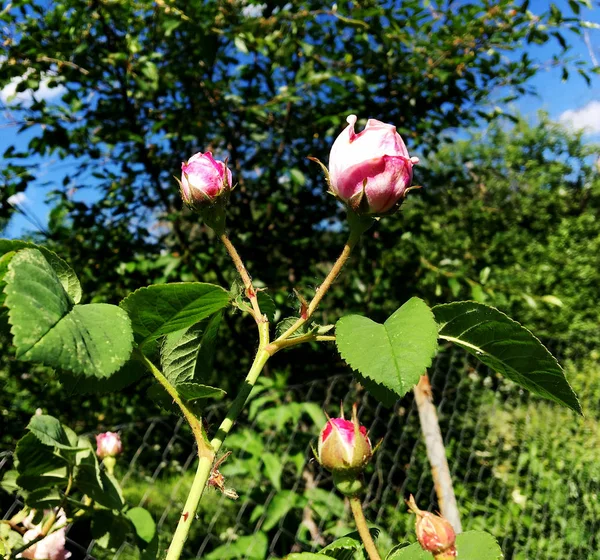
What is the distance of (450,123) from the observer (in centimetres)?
214

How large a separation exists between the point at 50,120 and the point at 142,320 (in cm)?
174

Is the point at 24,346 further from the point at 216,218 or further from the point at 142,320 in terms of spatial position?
the point at 216,218

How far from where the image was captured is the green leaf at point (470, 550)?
0.40 m

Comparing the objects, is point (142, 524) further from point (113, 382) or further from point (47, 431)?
point (113, 382)

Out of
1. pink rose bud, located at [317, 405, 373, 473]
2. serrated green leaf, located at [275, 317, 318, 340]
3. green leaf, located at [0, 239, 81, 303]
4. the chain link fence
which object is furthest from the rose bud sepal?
the chain link fence

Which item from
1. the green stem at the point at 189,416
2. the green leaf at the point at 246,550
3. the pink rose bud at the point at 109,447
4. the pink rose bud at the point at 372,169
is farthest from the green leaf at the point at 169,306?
the green leaf at the point at 246,550

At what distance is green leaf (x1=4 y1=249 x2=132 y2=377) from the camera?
0.93 feet

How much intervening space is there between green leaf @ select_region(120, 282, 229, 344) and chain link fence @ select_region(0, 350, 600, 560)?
1239mm

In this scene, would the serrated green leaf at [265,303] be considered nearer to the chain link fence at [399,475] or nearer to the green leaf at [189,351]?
the green leaf at [189,351]

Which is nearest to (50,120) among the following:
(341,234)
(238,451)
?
(341,234)

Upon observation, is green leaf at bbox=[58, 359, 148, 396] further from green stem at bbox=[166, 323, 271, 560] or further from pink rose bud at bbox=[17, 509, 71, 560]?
pink rose bud at bbox=[17, 509, 71, 560]

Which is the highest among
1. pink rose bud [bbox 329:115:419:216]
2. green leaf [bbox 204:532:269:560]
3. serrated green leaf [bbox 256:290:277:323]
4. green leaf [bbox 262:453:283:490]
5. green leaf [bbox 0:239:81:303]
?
pink rose bud [bbox 329:115:419:216]

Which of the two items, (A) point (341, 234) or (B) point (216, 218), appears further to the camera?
(A) point (341, 234)

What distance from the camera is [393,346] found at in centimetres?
36
